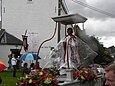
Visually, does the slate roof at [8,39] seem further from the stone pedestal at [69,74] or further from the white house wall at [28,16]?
the stone pedestal at [69,74]

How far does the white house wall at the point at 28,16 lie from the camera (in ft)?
153

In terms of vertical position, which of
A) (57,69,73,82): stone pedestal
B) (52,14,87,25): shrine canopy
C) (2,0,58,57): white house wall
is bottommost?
(57,69,73,82): stone pedestal

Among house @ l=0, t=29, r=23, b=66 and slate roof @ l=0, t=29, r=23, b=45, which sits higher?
slate roof @ l=0, t=29, r=23, b=45

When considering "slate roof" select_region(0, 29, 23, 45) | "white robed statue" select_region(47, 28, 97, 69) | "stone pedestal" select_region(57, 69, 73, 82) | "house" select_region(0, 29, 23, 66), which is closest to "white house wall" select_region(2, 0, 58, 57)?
"slate roof" select_region(0, 29, 23, 45)

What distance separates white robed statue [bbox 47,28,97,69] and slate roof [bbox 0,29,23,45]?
3299cm

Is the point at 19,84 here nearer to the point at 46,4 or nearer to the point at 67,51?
the point at 67,51

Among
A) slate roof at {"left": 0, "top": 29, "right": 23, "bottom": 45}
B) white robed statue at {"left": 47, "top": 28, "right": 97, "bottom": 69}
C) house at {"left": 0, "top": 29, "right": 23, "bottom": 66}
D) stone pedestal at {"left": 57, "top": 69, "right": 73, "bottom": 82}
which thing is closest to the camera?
stone pedestal at {"left": 57, "top": 69, "right": 73, "bottom": 82}

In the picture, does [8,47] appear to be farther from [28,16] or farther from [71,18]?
[71,18]

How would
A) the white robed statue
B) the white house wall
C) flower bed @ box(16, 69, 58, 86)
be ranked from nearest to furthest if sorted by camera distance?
flower bed @ box(16, 69, 58, 86), the white robed statue, the white house wall

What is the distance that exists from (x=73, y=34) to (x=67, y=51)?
0.58 meters

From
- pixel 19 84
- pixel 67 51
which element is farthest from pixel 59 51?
pixel 19 84

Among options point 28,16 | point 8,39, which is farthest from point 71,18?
point 28,16

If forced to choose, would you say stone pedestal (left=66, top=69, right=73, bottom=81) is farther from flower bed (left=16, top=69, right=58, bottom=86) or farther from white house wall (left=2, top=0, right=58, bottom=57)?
white house wall (left=2, top=0, right=58, bottom=57)

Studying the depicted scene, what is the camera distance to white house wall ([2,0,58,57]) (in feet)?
153
